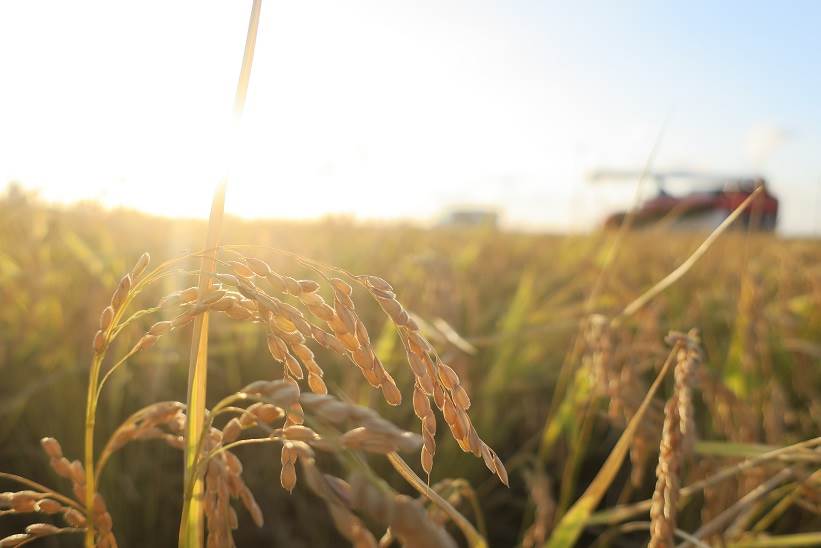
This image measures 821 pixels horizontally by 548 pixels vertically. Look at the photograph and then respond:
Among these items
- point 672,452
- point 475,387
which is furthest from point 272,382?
point 475,387

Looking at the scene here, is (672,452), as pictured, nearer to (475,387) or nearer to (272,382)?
(272,382)

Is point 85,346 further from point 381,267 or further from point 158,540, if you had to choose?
point 381,267

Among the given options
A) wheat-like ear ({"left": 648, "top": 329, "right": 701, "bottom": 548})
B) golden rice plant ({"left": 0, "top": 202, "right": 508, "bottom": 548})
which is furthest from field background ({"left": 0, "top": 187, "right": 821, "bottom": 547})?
golden rice plant ({"left": 0, "top": 202, "right": 508, "bottom": 548})

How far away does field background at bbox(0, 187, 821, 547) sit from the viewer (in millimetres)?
1879

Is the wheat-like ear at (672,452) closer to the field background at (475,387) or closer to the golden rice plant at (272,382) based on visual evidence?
the golden rice plant at (272,382)

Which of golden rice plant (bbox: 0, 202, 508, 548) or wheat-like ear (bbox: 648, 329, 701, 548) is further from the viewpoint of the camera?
wheat-like ear (bbox: 648, 329, 701, 548)

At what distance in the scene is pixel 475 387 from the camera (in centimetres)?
281

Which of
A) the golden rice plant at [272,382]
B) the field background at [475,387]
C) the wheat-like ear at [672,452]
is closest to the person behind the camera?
the golden rice plant at [272,382]

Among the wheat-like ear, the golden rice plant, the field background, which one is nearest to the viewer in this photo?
the golden rice plant

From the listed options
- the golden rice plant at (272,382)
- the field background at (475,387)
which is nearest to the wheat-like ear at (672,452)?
the golden rice plant at (272,382)

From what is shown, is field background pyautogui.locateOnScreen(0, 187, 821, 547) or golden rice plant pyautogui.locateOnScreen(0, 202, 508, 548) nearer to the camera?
golden rice plant pyautogui.locateOnScreen(0, 202, 508, 548)

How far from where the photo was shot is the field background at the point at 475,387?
1.88 metres

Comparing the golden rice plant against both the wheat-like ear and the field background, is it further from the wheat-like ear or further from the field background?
the field background

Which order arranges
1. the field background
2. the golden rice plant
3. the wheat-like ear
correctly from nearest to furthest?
the golden rice plant → the wheat-like ear → the field background
